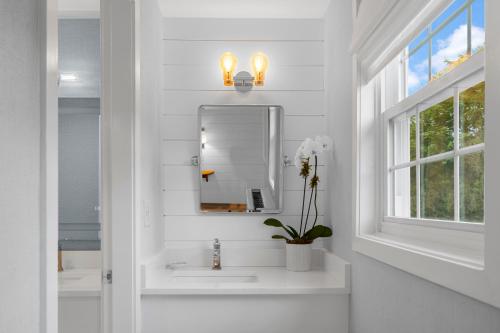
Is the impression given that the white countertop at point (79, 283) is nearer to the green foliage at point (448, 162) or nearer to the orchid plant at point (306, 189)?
the orchid plant at point (306, 189)

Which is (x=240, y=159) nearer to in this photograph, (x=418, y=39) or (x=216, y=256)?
(x=216, y=256)

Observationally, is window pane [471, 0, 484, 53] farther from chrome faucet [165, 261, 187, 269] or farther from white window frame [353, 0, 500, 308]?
chrome faucet [165, 261, 187, 269]

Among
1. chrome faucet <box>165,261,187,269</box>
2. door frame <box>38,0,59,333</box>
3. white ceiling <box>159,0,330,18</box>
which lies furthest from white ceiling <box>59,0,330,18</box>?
door frame <box>38,0,59,333</box>

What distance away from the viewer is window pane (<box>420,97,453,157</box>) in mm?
1380

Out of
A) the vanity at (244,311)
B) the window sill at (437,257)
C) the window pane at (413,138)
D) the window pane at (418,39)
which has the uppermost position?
the window pane at (418,39)

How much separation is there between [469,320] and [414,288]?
34 cm

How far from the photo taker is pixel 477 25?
3.99ft

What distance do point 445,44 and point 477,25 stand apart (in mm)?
192

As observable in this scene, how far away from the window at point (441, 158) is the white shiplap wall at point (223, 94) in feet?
3.85

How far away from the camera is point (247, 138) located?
9.86ft

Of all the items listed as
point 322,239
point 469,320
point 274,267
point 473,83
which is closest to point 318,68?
point 322,239

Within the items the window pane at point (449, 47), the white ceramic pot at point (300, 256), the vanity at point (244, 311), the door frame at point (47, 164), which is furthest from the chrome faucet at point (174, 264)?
the window pane at point (449, 47)

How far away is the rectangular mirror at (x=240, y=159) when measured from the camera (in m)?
2.99

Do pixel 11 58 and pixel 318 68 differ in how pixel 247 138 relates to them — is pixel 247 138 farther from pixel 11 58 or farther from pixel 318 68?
pixel 11 58
